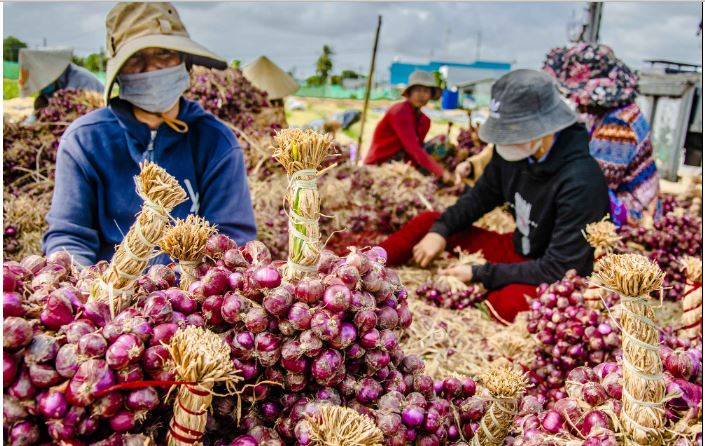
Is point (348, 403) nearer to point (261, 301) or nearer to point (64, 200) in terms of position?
point (261, 301)

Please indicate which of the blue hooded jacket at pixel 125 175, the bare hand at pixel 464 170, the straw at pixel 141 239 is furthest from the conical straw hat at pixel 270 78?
the straw at pixel 141 239

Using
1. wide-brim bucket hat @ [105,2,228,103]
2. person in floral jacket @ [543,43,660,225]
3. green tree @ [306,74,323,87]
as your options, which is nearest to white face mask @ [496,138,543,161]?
person in floral jacket @ [543,43,660,225]

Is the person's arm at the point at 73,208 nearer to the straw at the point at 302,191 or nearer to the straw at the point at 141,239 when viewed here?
the straw at the point at 141,239

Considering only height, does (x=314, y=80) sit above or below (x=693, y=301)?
above

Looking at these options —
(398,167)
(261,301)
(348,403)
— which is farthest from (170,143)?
(398,167)

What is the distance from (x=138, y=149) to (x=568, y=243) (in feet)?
7.19

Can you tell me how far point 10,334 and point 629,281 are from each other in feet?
3.57

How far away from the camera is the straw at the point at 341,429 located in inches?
35.3

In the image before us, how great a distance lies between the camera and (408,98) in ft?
20.9

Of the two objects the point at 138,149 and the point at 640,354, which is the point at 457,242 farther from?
the point at 640,354

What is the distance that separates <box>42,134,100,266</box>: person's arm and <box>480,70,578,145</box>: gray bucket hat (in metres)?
2.05

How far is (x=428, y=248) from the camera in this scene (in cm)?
346

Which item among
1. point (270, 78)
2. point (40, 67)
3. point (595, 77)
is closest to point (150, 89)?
point (595, 77)

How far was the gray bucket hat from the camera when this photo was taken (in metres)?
2.82
